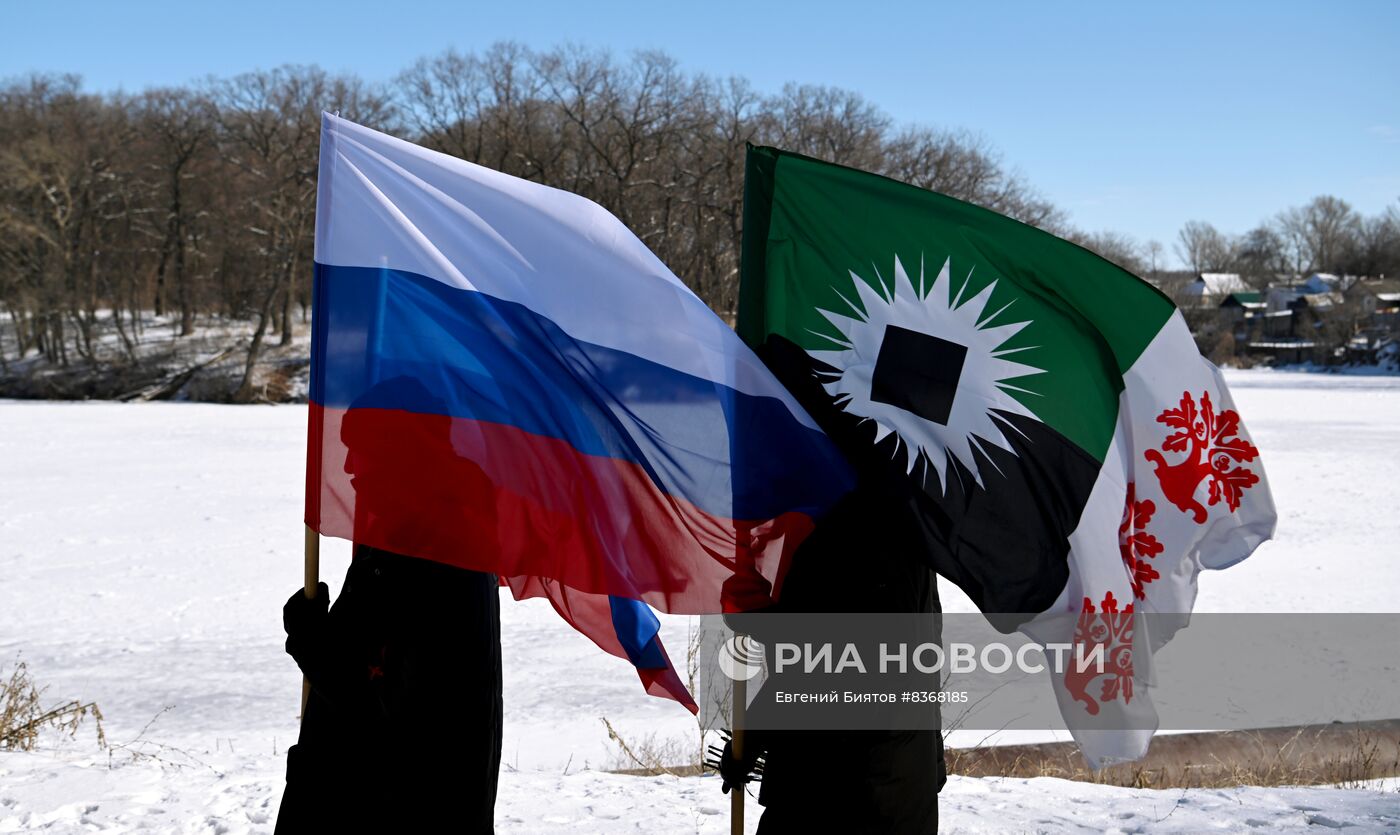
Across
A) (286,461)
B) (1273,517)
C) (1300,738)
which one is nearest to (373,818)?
(1273,517)

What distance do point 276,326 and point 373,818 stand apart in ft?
168

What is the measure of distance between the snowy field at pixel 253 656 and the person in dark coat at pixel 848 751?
6.78ft

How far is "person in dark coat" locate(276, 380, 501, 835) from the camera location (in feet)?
9.55

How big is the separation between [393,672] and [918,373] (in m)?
1.68

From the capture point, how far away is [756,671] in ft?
12.1

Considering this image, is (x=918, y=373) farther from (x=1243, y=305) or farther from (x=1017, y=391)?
(x=1243, y=305)

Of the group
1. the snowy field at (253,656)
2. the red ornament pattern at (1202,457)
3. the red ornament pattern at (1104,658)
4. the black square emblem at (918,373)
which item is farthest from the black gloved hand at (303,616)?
the red ornament pattern at (1202,457)

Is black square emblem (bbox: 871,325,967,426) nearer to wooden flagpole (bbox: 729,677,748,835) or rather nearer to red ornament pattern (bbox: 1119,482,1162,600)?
red ornament pattern (bbox: 1119,482,1162,600)

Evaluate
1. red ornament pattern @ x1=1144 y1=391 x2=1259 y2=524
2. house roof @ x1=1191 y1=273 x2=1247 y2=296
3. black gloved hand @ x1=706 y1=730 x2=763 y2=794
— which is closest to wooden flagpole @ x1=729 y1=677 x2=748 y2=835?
black gloved hand @ x1=706 y1=730 x2=763 y2=794

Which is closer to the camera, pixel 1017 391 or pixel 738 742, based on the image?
pixel 738 742

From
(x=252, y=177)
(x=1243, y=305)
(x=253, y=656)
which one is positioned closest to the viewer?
(x=253, y=656)

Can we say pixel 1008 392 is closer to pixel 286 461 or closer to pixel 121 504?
pixel 121 504

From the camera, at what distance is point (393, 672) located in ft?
9.70

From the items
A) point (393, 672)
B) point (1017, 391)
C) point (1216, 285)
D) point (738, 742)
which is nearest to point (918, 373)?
point (1017, 391)
